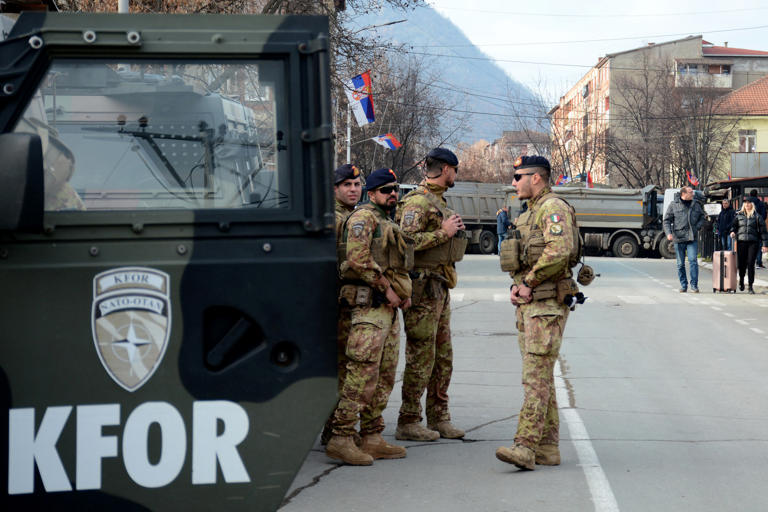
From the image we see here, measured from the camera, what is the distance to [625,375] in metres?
10.8

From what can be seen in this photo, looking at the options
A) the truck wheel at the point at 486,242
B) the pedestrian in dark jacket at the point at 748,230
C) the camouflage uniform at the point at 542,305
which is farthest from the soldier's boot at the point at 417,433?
the truck wheel at the point at 486,242

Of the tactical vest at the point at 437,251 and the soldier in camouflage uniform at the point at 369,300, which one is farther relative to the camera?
the tactical vest at the point at 437,251

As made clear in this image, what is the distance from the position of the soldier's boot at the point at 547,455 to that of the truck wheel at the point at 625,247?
3624 cm

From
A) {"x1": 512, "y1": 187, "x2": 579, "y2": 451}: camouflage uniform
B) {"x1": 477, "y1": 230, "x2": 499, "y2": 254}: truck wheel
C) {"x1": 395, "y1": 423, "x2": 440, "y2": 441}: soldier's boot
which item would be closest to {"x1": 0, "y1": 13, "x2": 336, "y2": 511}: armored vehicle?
{"x1": 512, "y1": 187, "x2": 579, "y2": 451}: camouflage uniform

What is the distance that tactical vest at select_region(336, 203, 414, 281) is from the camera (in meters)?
6.66

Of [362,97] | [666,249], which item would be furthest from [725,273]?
[666,249]

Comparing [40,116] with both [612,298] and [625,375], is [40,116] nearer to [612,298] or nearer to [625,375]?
[625,375]

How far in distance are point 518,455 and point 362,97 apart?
879 inches

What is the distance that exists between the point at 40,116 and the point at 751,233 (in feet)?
61.8

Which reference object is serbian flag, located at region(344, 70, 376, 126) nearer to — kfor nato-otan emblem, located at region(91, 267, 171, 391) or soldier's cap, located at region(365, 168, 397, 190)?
soldier's cap, located at region(365, 168, 397, 190)

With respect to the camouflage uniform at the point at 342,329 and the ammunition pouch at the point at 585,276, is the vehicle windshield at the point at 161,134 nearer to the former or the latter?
the camouflage uniform at the point at 342,329

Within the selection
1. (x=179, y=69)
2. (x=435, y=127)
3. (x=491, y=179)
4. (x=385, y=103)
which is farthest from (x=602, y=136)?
(x=179, y=69)

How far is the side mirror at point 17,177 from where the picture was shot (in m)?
3.39

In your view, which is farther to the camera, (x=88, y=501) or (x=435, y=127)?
(x=435, y=127)
